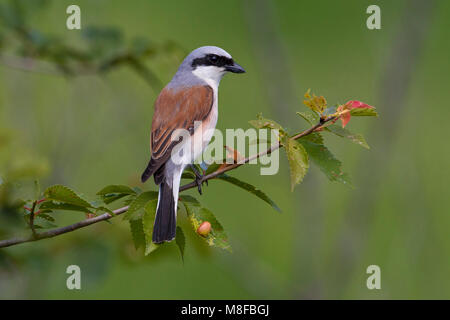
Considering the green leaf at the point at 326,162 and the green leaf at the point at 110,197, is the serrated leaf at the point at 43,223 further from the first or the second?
the green leaf at the point at 326,162

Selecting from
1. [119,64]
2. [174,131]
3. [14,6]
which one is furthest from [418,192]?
[14,6]

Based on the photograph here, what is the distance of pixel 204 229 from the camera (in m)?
2.37

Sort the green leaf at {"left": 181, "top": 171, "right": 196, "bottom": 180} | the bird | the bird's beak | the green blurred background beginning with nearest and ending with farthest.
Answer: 1. the bird
2. the green leaf at {"left": 181, "top": 171, "right": 196, "bottom": 180}
3. the bird's beak
4. the green blurred background

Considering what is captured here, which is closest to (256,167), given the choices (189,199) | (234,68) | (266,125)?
(234,68)

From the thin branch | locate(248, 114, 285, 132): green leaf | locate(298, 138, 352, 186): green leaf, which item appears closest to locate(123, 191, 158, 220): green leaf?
the thin branch

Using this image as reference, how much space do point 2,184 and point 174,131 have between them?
1.39 metres

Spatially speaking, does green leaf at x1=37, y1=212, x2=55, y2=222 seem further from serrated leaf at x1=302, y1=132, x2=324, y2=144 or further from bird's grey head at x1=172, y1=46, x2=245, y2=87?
bird's grey head at x1=172, y1=46, x2=245, y2=87

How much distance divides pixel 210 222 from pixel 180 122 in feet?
3.90

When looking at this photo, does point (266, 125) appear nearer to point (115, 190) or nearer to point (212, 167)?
point (212, 167)

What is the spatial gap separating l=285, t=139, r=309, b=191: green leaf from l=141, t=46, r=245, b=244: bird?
1.86 ft

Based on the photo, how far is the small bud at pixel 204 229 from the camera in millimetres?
2365

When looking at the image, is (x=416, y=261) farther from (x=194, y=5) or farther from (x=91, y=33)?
(x=194, y=5)

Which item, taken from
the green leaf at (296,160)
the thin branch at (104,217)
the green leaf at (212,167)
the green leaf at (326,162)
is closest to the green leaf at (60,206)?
the thin branch at (104,217)

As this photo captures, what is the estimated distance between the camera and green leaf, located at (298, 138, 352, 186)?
7.84ft
